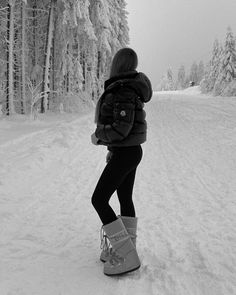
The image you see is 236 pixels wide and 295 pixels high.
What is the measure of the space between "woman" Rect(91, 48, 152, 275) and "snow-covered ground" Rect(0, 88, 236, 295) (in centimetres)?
23

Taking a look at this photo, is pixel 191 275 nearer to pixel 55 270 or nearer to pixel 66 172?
pixel 55 270

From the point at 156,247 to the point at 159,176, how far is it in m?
3.37

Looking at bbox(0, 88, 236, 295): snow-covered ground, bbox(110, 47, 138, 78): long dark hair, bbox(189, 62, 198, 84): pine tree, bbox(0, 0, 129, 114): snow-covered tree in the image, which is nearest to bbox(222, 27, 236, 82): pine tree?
bbox(0, 0, 129, 114): snow-covered tree

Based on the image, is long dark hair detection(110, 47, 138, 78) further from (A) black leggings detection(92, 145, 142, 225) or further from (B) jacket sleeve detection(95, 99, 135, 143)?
(A) black leggings detection(92, 145, 142, 225)

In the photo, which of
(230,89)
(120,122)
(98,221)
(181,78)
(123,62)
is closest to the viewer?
(120,122)

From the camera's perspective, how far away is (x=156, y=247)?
3.64 meters

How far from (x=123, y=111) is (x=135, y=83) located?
1.00ft

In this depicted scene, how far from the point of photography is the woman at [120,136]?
2.81 meters

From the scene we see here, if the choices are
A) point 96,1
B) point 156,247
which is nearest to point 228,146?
point 156,247

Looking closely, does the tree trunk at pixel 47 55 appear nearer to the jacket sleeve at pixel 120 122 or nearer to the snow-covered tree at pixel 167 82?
the jacket sleeve at pixel 120 122

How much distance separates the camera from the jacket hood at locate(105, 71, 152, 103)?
9.40ft

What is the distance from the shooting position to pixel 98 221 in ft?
14.5

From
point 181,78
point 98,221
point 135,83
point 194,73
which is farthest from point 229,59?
point 181,78

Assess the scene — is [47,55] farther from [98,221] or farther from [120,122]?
[120,122]
